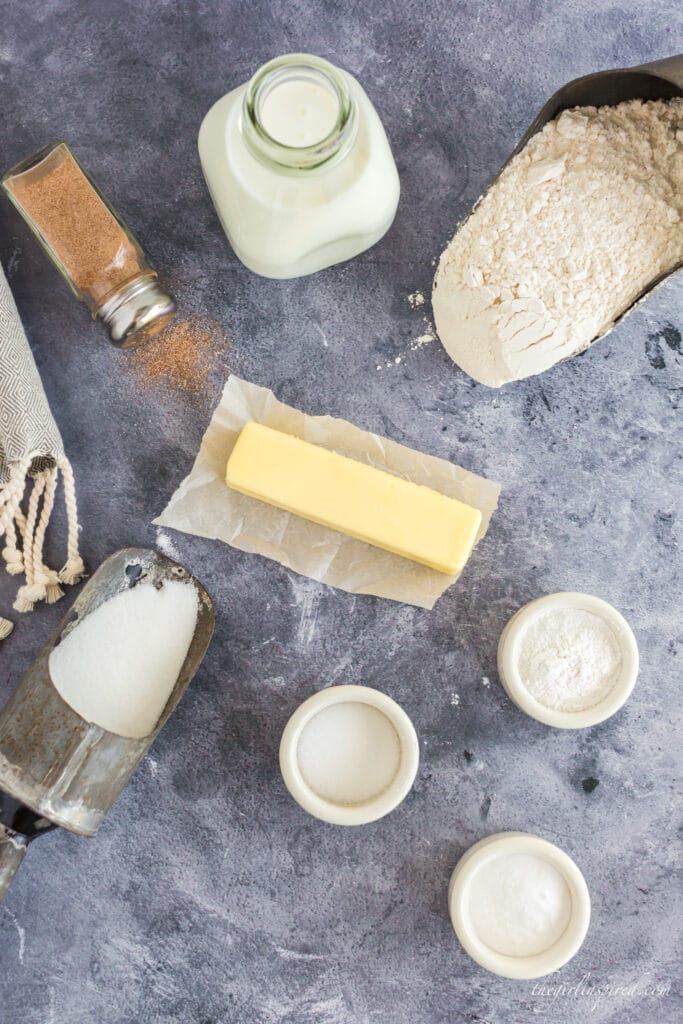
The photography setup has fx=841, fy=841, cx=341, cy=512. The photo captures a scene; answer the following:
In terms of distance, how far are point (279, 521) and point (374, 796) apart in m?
0.38

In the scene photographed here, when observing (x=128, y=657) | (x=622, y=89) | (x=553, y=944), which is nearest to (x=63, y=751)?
(x=128, y=657)

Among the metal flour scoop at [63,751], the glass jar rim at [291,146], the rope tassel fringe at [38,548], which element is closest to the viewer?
the glass jar rim at [291,146]

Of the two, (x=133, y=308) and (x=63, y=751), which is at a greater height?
(x=133, y=308)

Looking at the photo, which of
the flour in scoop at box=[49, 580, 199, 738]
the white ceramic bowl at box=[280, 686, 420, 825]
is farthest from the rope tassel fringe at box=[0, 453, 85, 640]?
the white ceramic bowl at box=[280, 686, 420, 825]

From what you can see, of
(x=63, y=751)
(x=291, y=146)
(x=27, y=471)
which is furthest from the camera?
(x=27, y=471)

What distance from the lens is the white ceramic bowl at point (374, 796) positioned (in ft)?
3.39

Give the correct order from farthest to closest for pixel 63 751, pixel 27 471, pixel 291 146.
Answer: pixel 27 471
pixel 63 751
pixel 291 146

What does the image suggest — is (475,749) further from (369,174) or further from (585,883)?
(369,174)

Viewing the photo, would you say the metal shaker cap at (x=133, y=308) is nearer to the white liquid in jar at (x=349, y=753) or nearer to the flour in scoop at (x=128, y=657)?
the flour in scoop at (x=128, y=657)

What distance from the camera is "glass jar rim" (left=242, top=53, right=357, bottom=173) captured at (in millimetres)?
881

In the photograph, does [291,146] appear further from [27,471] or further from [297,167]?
[27,471]

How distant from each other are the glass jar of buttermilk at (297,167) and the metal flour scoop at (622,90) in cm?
17

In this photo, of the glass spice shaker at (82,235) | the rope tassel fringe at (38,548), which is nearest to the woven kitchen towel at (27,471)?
the rope tassel fringe at (38,548)

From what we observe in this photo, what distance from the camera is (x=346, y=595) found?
1.15 metres
